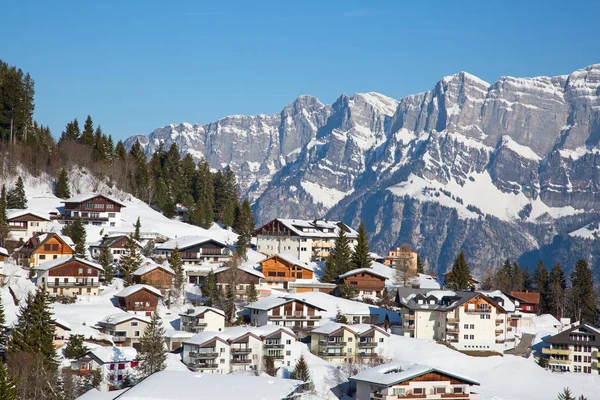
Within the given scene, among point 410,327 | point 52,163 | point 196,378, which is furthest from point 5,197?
point 196,378

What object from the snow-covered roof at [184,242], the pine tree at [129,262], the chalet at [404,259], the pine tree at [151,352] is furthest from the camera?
the chalet at [404,259]

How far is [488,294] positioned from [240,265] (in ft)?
94.1

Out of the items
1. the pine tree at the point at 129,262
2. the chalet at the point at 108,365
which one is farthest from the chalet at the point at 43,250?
the chalet at the point at 108,365

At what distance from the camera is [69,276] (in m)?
94.1

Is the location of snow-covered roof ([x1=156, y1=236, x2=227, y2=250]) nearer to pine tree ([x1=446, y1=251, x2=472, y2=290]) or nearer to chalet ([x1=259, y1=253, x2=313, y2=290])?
chalet ([x1=259, y1=253, x2=313, y2=290])

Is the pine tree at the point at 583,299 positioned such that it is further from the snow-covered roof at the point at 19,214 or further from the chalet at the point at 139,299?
the snow-covered roof at the point at 19,214

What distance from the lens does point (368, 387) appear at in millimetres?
78312

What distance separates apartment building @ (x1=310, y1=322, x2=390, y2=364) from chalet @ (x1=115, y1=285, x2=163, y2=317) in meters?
16.0

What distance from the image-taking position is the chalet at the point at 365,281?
356 ft

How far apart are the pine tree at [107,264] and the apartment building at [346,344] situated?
22.9 meters

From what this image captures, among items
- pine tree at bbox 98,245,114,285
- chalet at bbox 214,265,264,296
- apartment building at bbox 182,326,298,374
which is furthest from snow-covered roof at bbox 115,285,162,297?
apartment building at bbox 182,326,298,374

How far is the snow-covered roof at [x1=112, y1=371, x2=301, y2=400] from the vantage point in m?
58.7

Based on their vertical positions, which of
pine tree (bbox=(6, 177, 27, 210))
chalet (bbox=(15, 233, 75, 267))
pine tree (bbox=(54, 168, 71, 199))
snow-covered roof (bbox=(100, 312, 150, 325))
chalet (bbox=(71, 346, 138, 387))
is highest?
pine tree (bbox=(54, 168, 71, 199))

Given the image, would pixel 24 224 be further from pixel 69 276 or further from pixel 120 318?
pixel 120 318
